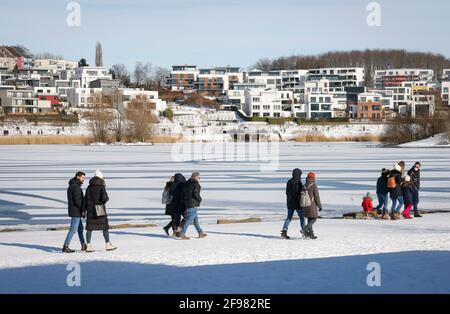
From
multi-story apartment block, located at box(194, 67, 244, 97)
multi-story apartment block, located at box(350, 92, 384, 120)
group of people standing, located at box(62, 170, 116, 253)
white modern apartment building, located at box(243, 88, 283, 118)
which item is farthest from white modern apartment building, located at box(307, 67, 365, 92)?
group of people standing, located at box(62, 170, 116, 253)

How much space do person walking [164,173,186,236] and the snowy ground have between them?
16.6 inches

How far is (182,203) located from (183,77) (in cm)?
17127

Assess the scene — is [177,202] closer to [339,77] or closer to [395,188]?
[395,188]

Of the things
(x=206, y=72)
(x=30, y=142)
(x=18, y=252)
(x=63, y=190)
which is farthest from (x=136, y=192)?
(x=206, y=72)

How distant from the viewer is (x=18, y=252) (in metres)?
14.2

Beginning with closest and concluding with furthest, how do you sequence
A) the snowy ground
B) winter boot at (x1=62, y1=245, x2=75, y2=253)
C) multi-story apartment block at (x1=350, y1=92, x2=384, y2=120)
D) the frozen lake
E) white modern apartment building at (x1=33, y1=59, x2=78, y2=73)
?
1. the snowy ground
2. winter boot at (x1=62, y1=245, x2=75, y2=253)
3. the frozen lake
4. multi-story apartment block at (x1=350, y1=92, x2=384, y2=120)
5. white modern apartment building at (x1=33, y1=59, x2=78, y2=73)

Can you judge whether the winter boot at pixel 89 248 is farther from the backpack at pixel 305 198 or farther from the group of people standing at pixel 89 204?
the backpack at pixel 305 198

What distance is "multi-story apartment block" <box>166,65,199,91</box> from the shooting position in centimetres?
18438

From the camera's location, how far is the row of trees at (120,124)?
243 ft

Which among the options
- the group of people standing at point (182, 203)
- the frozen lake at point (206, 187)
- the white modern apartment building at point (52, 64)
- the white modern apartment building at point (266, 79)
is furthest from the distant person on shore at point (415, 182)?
the white modern apartment building at point (52, 64)

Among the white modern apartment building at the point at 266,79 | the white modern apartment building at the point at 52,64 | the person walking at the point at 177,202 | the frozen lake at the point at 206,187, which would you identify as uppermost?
the white modern apartment building at the point at 52,64
